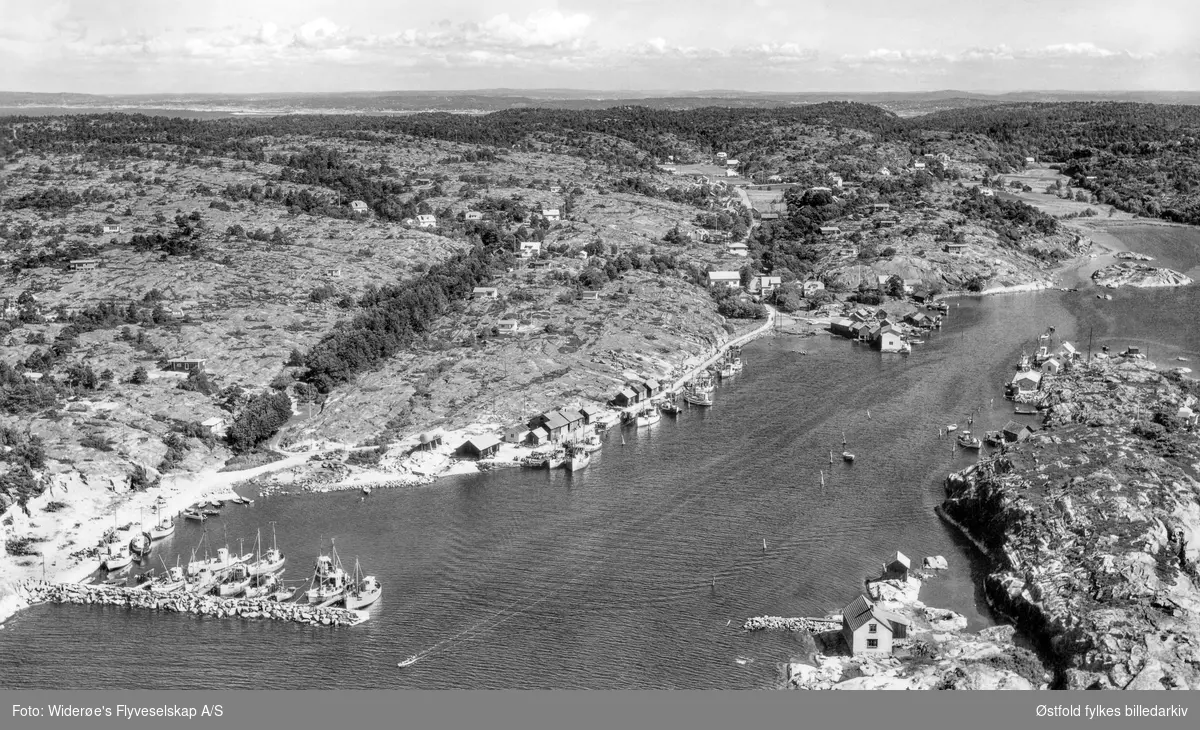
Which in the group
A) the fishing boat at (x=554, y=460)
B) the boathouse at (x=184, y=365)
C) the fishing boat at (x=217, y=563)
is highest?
the boathouse at (x=184, y=365)

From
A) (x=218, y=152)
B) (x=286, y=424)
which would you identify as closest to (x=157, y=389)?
(x=286, y=424)

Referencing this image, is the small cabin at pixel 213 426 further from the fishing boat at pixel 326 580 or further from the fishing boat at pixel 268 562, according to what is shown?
the fishing boat at pixel 326 580

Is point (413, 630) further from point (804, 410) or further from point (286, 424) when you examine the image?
point (804, 410)

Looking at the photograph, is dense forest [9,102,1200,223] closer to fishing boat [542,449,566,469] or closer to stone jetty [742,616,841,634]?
fishing boat [542,449,566,469]

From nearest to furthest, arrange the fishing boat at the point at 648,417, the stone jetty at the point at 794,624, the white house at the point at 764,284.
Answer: the stone jetty at the point at 794,624, the fishing boat at the point at 648,417, the white house at the point at 764,284

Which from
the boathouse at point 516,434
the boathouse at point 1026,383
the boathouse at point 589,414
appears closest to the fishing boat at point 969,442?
the boathouse at point 1026,383

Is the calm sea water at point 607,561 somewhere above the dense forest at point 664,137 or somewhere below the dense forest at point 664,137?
below

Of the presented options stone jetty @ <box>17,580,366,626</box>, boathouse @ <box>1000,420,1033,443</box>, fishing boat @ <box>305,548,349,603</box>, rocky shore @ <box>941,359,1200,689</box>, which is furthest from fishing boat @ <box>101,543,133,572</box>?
boathouse @ <box>1000,420,1033,443</box>

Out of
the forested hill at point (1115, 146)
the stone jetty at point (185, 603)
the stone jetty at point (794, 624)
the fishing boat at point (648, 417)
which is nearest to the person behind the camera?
the stone jetty at point (794, 624)
